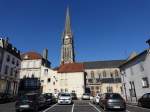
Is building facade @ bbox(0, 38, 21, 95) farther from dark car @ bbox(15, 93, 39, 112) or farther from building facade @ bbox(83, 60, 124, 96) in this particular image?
building facade @ bbox(83, 60, 124, 96)

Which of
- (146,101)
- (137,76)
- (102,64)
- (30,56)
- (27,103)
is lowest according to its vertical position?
(146,101)

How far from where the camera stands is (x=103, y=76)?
214 feet

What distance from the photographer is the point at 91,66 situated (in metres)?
71.0

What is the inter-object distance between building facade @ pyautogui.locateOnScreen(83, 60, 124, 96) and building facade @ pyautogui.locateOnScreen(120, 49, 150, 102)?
22966 millimetres

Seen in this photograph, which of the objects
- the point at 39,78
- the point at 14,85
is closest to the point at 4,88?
the point at 14,85

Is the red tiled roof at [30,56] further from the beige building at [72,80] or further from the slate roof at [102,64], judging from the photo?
the slate roof at [102,64]

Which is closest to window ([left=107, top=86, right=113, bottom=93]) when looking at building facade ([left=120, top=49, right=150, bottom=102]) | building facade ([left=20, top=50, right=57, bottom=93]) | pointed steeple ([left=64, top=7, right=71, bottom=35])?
building facade ([left=20, top=50, right=57, bottom=93])

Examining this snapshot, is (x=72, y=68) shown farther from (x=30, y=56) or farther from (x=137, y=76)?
(x=137, y=76)

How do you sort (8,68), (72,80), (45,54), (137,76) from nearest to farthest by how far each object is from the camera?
(137,76)
(8,68)
(72,80)
(45,54)

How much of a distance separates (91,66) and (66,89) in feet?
86.1

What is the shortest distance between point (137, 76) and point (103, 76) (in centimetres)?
3794

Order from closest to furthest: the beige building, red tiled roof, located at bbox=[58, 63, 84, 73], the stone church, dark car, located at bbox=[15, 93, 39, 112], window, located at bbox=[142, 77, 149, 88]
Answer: dark car, located at bbox=[15, 93, 39, 112]
window, located at bbox=[142, 77, 149, 88]
the beige building
the stone church
red tiled roof, located at bbox=[58, 63, 84, 73]

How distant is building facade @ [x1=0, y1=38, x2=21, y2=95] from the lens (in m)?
32.9

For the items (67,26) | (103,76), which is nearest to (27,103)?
(103,76)
